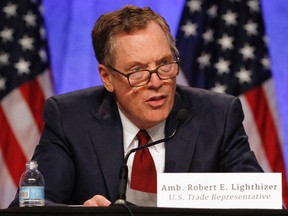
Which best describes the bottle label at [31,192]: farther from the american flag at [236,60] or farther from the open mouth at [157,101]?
the american flag at [236,60]

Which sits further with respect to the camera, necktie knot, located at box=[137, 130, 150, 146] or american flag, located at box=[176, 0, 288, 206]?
american flag, located at box=[176, 0, 288, 206]

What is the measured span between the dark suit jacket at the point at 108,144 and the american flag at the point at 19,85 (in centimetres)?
102

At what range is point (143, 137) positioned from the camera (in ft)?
8.70

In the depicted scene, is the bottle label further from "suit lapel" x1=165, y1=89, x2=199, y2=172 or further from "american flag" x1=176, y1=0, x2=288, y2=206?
"american flag" x1=176, y1=0, x2=288, y2=206

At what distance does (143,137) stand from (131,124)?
80 mm

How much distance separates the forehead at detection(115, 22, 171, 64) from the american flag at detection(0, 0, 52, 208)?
A: 4.23 ft

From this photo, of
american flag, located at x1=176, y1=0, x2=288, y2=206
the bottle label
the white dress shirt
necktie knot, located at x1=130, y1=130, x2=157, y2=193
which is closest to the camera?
the bottle label

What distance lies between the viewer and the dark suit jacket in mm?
2568

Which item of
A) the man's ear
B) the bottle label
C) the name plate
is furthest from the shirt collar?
the name plate

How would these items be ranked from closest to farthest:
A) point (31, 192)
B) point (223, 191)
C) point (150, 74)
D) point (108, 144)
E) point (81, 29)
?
point (223, 191) → point (31, 192) → point (150, 74) → point (108, 144) → point (81, 29)

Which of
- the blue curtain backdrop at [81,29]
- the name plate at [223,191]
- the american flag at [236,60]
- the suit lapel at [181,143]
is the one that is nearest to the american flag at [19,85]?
the blue curtain backdrop at [81,29]

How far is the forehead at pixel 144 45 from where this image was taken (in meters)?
2.53

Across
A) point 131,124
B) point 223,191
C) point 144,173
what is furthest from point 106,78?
point 223,191

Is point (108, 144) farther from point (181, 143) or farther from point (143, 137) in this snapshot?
point (181, 143)
